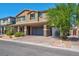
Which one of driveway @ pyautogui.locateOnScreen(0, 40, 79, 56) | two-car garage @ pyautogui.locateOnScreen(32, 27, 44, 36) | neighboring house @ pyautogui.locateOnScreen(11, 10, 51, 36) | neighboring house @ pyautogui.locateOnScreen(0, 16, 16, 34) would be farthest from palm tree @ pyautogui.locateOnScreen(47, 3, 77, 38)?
neighboring house @ pyautogui.locateOnScreen(0, 16, 16, 34)

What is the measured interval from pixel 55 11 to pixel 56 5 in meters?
1.52

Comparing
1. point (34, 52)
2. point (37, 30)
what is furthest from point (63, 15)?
point (37, 30)

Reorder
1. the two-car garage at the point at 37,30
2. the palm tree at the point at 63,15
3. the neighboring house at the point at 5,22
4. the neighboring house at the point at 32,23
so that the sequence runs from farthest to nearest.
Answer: the neighboring house at the point at 5,22
the two-car garage at the point at 37,30
the neighboring house at the point at 32,23
the palm tree at the point at 63,15

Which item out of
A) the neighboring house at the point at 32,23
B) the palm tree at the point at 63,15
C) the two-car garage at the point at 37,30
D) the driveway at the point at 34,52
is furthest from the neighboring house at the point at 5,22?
the driveway at the point at 34,52

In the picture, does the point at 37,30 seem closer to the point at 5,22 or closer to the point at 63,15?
the point at 63,15

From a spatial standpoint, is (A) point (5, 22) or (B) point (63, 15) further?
(A) point (5, 22)

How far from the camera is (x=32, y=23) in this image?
1697 inches

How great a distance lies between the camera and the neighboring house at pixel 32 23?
1620 inches

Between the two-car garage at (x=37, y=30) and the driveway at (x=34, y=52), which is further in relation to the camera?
the two-car garage at (x=37, y=30)

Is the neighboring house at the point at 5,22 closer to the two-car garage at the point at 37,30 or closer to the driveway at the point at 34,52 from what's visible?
the two-car garage at the point at 37,30

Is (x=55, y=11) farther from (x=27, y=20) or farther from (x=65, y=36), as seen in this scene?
(x=27, y=20)

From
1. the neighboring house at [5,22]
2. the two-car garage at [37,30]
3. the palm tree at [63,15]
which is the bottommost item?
the two-car garage at [37,30]

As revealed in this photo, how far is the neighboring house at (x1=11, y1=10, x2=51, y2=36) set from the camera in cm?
4116

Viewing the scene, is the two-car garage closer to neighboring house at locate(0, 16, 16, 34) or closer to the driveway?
neighboring house at locate(0, 16, 16, 34)
